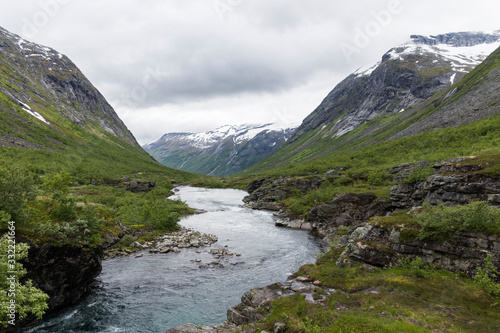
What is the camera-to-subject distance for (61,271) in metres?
22.3

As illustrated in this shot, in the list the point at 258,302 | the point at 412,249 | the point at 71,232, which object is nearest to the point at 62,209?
the point at 71,232

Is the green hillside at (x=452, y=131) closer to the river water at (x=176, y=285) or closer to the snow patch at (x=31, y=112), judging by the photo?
the river water at (x=176, y=285)

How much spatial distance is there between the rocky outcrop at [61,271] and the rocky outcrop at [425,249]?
24943 mm

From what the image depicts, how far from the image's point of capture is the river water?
2145 centimetres

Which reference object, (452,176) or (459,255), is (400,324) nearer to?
(459,255)

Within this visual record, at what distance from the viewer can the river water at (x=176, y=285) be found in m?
21.5

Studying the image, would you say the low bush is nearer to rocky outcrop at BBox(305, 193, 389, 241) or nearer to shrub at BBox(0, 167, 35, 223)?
shrub at BBox(0, 167, 35, 223)

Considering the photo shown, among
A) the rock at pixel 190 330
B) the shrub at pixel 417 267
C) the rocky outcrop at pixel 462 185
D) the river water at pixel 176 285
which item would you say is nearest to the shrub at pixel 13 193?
the river water at pixel 176 285

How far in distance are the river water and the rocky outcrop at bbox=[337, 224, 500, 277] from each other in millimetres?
10044

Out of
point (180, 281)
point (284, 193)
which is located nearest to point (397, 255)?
point (180, 281)

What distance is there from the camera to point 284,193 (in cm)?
8944

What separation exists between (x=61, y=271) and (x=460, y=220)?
34679 mm

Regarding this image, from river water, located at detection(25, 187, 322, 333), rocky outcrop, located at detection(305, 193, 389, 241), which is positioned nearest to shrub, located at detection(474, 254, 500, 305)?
river water, located at detection(25, 187, 322, 333)

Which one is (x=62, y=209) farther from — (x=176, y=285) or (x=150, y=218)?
(x=150, y=218)
